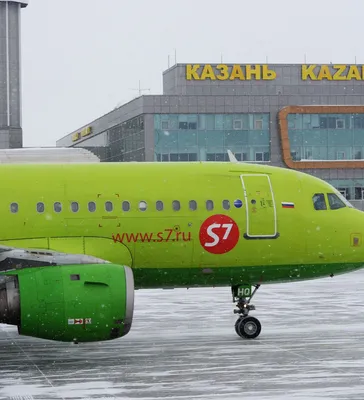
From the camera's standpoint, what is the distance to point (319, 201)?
69.5 feet

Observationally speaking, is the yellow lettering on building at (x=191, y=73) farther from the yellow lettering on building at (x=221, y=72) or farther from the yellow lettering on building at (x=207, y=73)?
the yellow lettering on building at (x=207, y=73)

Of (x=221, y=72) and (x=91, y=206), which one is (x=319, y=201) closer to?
(x=91, y=206)

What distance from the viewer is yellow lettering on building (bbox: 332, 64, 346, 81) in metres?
95.3

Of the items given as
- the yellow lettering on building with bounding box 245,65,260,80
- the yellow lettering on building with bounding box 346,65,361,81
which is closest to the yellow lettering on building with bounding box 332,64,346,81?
the yellow lettering on building with bounding box 346,65,361,81

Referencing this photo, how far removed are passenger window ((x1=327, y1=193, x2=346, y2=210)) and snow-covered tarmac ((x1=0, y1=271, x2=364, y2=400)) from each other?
3.12 meters

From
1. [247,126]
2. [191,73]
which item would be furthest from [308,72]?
[247,126]

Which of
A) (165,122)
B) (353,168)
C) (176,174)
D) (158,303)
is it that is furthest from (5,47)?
(176,174)

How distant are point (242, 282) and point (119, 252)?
10.6ft

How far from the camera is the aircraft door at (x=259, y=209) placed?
2036 cm

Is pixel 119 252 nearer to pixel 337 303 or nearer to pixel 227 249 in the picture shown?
pixel 227 249

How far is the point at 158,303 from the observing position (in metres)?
32.0

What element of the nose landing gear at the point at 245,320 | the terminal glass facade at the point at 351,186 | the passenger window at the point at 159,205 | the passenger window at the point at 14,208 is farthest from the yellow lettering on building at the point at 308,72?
the passenger window at the point at 14,208

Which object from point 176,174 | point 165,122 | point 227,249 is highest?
point 165,122

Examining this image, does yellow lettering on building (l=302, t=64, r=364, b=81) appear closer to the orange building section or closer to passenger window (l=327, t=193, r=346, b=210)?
the orange building section
